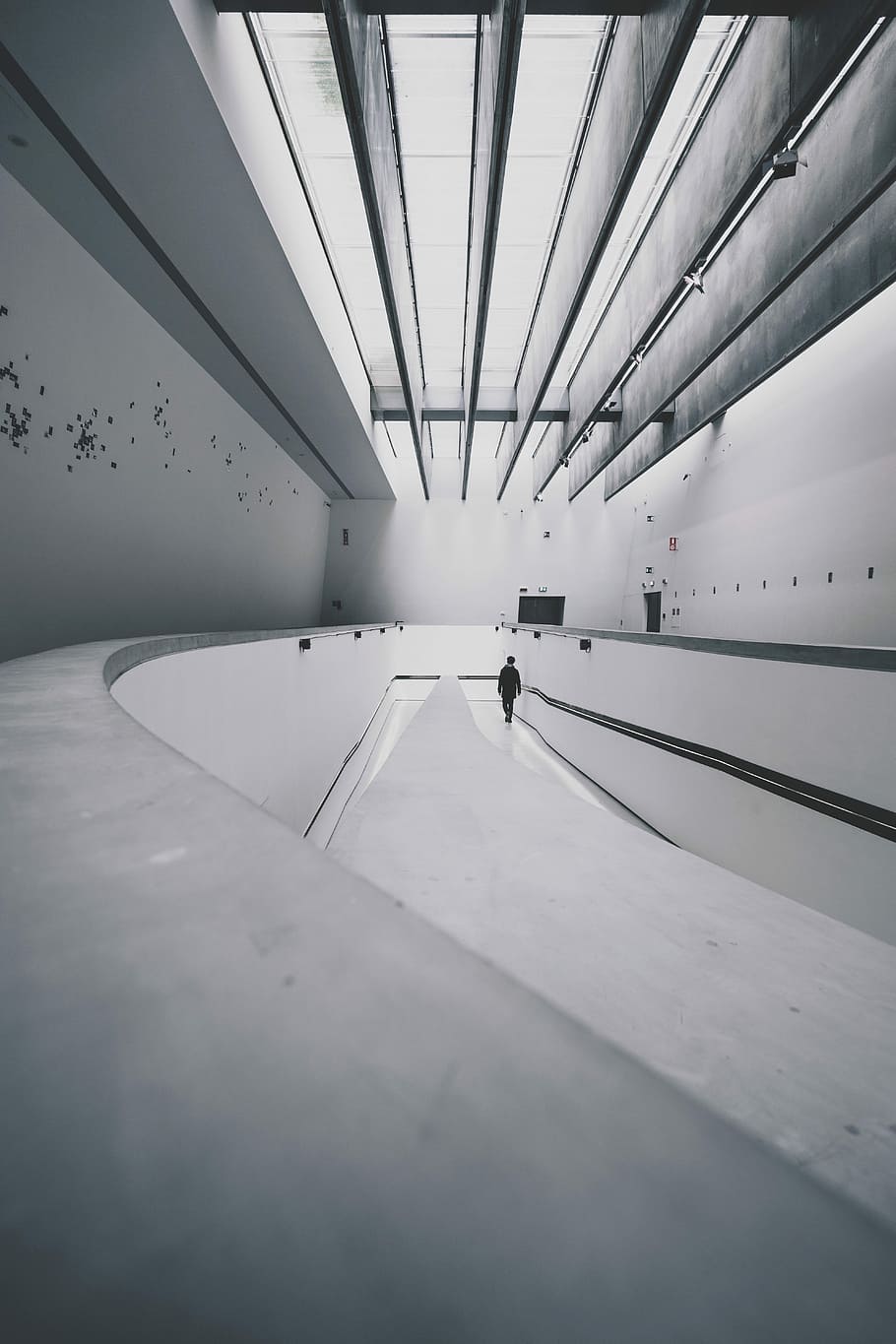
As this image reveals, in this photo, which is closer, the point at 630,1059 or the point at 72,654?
the point at 630,1059

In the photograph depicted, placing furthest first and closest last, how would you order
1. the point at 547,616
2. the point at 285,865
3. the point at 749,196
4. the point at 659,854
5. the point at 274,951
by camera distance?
the point at 547,616 → the point at 749,196 → the point at 659,854 → the point at 285,865 → the point at 274,951

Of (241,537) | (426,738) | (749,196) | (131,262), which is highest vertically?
(749,196)

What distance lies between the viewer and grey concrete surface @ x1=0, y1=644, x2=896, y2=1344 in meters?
0.31

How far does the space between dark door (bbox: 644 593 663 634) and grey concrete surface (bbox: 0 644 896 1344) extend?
17.1 meters

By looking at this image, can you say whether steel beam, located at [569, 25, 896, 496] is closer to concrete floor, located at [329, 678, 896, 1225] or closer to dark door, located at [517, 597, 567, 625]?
concrete floor, located at [329, 678, 896, 1225]

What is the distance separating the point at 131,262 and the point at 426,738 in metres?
7.13

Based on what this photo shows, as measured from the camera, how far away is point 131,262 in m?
7.19

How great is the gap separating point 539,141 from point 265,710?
7.73 meters

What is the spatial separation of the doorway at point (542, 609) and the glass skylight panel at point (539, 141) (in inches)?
498

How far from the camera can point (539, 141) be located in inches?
289

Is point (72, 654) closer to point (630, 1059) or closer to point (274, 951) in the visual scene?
point (274, 951)

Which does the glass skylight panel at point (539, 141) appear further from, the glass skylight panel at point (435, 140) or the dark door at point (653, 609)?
the dark door at point (653, 609)

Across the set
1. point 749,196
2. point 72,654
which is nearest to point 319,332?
point 749,196

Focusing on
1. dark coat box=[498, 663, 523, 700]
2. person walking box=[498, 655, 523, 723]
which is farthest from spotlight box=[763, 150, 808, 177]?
dark coat box=[498, 663, 523, 700]
